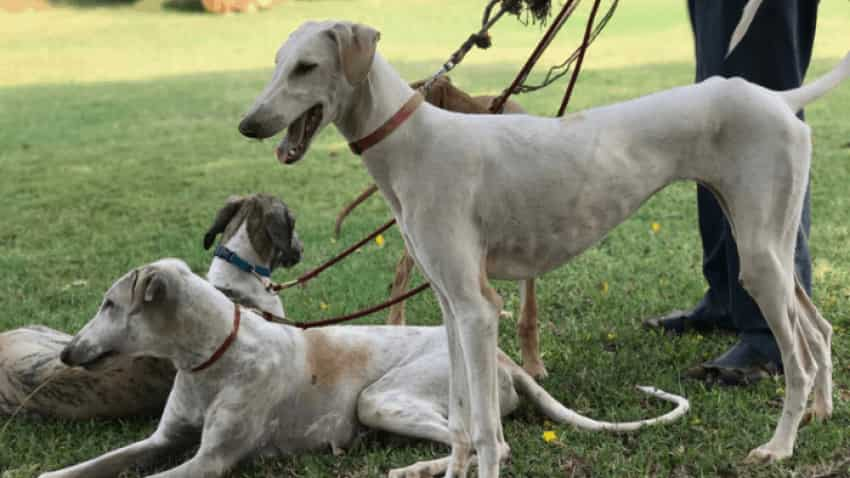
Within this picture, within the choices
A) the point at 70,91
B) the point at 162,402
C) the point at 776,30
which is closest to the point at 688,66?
the point at 70,91

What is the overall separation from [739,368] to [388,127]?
2.48 metres

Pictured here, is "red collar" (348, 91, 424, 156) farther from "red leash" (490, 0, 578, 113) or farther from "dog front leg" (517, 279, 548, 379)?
"dog front leg" (517, 279, 548, 379)

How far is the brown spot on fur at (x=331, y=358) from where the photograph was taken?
4.57 m

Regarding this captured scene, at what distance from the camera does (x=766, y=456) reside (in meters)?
4.02

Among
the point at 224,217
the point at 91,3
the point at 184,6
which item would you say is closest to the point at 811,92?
the point at 224,217

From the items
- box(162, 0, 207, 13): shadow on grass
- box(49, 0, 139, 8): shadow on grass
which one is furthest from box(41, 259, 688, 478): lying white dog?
box(49, 0, 139, 8): shadow on grass

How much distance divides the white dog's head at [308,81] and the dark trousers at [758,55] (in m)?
2.33

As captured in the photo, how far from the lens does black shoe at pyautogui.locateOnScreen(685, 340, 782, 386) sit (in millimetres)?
5004

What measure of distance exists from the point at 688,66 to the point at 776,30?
50.1ft

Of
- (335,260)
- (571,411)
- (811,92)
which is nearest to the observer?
(811,92)

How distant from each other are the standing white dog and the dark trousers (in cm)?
92

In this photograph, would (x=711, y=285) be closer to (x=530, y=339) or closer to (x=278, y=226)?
(x=530, y=339)

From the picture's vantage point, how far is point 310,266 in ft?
25.7

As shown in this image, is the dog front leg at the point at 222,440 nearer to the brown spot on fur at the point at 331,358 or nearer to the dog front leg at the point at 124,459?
the dog front leg at the point at 124,459
